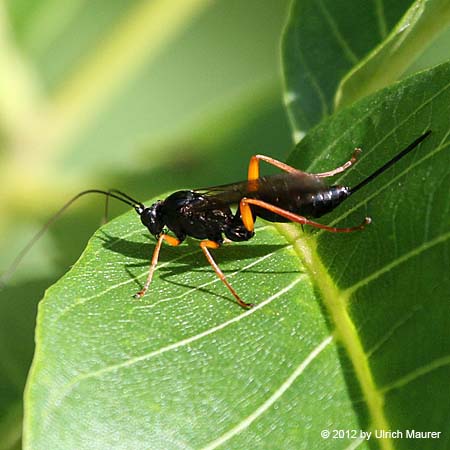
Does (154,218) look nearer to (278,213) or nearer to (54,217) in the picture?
(278,213)

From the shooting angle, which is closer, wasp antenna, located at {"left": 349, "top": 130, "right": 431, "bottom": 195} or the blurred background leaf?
wasp antenna, located at {"left": 349, "top": 130, "right": 431, "bottom": 195}

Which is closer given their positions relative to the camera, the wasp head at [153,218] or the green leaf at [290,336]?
the green leaf at [290,336]

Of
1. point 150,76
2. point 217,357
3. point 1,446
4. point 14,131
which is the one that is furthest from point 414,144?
point 150,76

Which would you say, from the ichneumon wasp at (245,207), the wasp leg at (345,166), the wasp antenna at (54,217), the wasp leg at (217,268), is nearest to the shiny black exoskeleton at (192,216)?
the ichneumon wasp at (245,207)

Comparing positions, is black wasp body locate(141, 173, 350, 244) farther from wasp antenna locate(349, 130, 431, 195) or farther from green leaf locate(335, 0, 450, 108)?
green leaf locate(335, 0, 450, 108)

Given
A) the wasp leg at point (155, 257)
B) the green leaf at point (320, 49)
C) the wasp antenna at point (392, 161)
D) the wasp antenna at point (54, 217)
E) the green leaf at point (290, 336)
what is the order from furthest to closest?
the wasp antenna at point (54, 217) → the green leaf at point (320, 49) → the wasp leg at point (155, 257) → the wasp antenna at point (392, 161) → the green leaf at point (290, 336)

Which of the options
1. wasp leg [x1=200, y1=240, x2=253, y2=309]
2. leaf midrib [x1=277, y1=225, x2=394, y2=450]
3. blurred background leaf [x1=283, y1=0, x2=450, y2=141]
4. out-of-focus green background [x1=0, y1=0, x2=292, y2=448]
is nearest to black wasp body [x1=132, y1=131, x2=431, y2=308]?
wasp leg [x1=200, y1=240, x2=253, y2=309]

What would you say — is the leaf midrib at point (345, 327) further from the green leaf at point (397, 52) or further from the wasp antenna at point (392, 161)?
the green leaf at point (397, 52)
